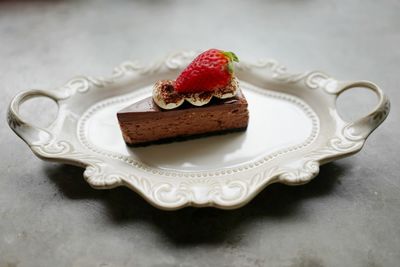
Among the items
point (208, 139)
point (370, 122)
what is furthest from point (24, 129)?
point (370, 122)

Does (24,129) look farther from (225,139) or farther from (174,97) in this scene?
(225,139)

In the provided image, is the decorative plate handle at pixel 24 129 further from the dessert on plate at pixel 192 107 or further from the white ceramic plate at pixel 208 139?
the dessert on plate at pixel 192 107

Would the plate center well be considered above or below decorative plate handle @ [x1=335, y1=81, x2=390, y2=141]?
below

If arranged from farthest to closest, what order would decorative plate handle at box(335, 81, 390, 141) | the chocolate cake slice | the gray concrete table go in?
the chocolate cake slice < decorative plate handle at box(335, 81, 390, 141) < the gray concrete table

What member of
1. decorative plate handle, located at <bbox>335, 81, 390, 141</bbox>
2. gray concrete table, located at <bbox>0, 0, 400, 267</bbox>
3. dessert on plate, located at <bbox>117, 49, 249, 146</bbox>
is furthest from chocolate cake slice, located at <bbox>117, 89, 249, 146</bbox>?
decorative plate handle, located at <bbox>335, 81, 390, 141</bbox>

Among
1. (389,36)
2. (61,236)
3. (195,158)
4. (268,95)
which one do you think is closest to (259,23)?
(389,36)

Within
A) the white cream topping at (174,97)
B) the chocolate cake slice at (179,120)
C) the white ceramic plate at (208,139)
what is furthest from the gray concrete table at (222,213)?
the white cream topping at (174,97)

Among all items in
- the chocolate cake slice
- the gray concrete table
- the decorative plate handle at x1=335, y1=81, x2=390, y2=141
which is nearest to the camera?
the gray concrete table

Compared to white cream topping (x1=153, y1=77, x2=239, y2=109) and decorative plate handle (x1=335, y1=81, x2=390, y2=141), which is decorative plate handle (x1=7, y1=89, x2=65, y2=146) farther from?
decorative plate handle (x1=335, y1=81, x2=390, y2=141)
